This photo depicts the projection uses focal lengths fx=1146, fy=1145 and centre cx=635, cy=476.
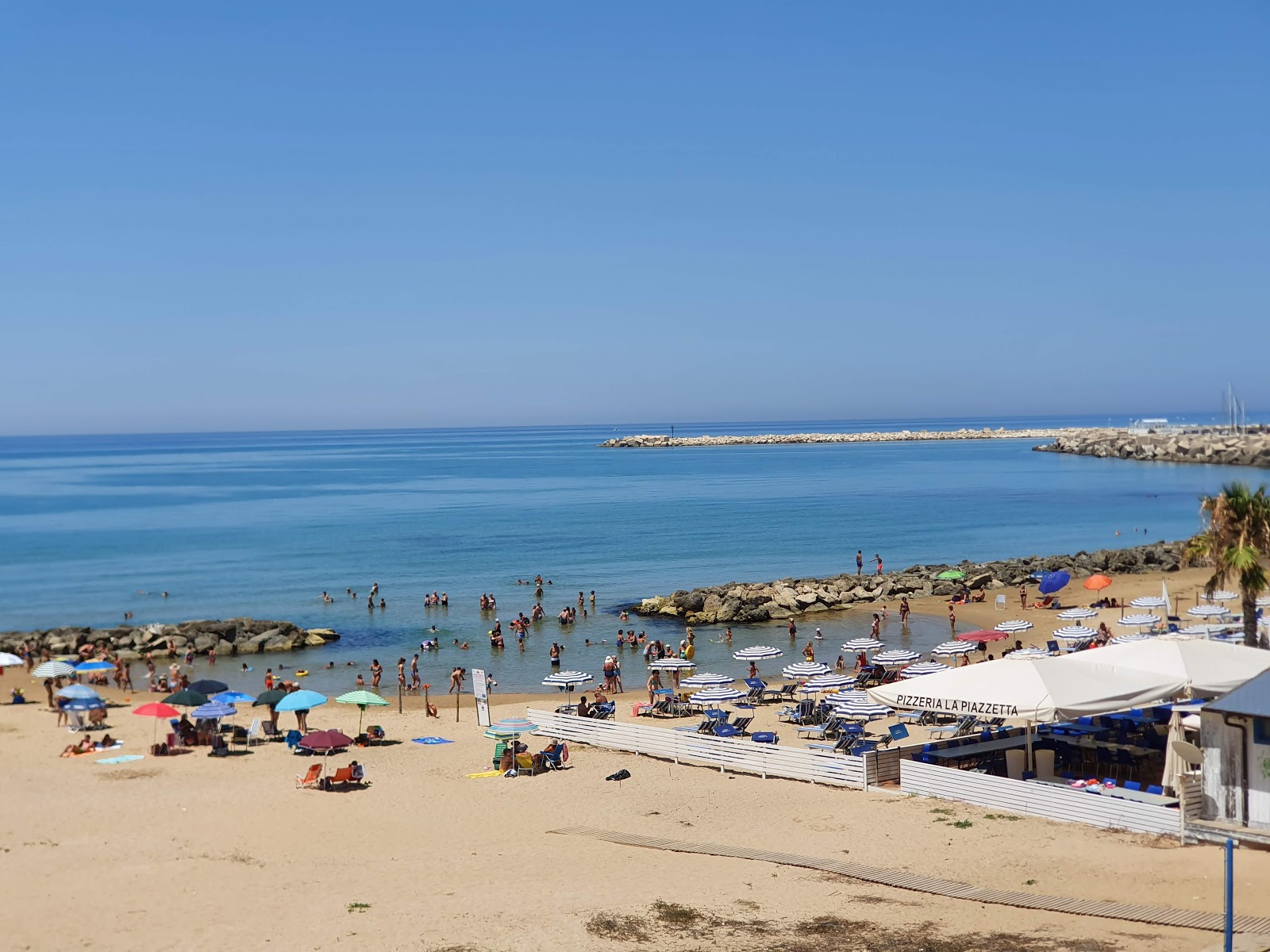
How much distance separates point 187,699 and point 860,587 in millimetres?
29234

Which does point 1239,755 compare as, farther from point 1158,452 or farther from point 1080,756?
point 1158,452

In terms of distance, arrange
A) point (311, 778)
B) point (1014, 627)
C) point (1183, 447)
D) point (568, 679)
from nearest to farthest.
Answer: point (311, 778) → point (568, 679) → point (1014, 627) → point (1183, 447)

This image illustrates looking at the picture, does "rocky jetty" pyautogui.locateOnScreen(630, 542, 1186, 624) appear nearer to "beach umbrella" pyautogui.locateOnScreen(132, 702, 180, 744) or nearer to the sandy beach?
the sandy beach

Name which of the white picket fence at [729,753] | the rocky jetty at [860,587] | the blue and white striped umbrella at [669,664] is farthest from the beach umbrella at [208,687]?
the rocky jetty at [860,587]

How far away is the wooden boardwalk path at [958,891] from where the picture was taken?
12.5 meters

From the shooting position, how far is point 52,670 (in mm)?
29984

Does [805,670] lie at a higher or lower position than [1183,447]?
lower

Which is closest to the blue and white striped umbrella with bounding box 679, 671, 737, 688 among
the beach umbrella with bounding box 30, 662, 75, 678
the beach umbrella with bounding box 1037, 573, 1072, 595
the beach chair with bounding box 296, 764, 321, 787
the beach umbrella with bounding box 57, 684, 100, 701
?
the beach chair with bounding box 296, 764, 321, 787

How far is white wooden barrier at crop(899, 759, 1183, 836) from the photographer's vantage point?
51.7 ft

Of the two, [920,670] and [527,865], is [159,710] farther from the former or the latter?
[920,670]

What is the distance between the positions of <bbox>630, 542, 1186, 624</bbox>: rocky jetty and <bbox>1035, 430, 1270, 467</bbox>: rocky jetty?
223 ft

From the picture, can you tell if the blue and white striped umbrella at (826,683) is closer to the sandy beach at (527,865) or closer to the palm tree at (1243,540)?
the sandy beach at (527,865)

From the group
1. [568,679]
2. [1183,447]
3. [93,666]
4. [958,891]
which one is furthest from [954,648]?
[1183,447]

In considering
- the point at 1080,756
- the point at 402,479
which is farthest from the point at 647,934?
the point at 402,479
